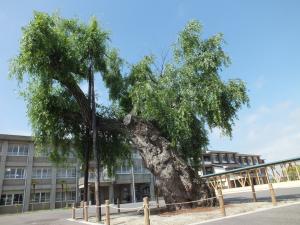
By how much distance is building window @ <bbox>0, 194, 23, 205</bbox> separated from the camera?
35.5 meters

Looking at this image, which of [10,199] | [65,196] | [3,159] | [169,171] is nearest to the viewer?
[169,171]

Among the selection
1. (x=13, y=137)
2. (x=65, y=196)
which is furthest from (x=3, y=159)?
(x=65, y=196)

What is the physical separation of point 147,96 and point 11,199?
30305 mm

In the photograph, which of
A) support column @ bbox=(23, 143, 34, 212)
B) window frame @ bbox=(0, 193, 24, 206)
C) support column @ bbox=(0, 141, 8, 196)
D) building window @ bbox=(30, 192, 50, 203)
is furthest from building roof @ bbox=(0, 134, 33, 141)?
building window @ bbox=(30, 192, 50, 203)

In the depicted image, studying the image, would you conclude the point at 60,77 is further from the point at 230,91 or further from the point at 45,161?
the point at 45,161

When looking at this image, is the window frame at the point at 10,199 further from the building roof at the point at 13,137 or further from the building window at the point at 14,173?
the building roof at the point at 13,137

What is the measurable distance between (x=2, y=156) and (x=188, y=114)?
104 feet

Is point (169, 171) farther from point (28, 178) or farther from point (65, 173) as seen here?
point (65, 173)

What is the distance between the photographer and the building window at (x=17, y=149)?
1496 inches

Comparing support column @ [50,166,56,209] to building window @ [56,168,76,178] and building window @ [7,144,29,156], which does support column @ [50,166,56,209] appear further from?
building window @ [7,144,29,156]

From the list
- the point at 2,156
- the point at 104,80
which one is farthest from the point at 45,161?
the point at 104,80

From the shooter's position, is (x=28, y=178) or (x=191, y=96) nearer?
(x=191, y=96)

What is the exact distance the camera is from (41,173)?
39.7 metres

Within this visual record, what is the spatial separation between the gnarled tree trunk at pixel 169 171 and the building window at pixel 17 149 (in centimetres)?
2912
